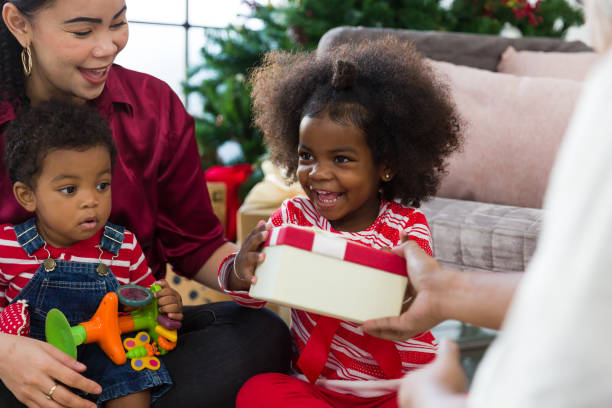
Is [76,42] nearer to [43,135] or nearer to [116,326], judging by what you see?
[43,135]

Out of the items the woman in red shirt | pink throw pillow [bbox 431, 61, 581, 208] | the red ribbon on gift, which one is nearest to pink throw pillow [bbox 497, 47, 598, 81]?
pink throw pillow [bbox 431, 61, 581, 208]

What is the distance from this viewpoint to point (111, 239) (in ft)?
4.20

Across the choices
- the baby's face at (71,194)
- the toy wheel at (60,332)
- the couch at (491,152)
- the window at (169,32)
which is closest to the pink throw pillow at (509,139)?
the couch at (491,152)

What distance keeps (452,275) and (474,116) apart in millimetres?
1269

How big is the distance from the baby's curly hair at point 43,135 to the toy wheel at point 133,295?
26cm

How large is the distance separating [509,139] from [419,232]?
86 cm

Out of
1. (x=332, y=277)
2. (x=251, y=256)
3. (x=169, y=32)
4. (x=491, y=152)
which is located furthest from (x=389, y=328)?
(x=169, y=32)

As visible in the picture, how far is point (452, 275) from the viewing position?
0.85 m

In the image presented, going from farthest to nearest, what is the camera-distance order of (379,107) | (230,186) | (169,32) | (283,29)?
(169,32) → (283,29) → (230,186) → (379,107)

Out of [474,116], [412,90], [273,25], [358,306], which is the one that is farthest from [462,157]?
[273,25]

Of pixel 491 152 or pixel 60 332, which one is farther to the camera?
pixel 491 152

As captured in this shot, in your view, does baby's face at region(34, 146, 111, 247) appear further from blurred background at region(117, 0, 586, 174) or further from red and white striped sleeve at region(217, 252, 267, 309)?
blurred background at region(117, 0, 586, 174)

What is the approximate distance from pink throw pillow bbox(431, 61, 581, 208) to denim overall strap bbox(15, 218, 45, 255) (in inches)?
47.9

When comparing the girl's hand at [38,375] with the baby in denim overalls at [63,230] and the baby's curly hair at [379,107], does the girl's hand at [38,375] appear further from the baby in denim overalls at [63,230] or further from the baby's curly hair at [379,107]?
the baby's curly hair at [379,107]
